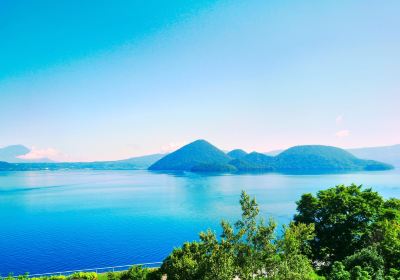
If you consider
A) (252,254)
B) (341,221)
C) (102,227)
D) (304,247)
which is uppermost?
(252,254)

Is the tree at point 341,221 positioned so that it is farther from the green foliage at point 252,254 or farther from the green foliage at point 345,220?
the green foliage at point 252,254

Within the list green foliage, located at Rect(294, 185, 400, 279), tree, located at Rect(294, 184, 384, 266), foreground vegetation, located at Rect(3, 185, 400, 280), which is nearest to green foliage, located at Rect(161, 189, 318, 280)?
foreground vegetation, located at Rect(3, 185, 400, 280)

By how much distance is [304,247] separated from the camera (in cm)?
2588

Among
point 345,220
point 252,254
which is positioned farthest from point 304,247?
point 252,254

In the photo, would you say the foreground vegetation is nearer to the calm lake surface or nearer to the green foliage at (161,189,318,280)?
the green foliage at (161,189,318,280)

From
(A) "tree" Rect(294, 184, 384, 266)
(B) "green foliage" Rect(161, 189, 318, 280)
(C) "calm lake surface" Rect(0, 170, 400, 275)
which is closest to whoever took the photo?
(B) "green foliage" Rect(161, 189, 318, 280)

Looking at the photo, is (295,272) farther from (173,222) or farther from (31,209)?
(31,209)

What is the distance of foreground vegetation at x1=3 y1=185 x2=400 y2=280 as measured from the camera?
15430mm

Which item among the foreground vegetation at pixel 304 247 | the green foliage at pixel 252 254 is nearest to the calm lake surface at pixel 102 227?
the foreground vegetation at pixel 304 247

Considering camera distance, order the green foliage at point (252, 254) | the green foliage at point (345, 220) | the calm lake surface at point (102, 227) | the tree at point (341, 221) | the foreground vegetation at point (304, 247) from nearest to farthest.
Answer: the green foliage at point (252, 254) < the foreground vegetation at point (304, 247) < the green foliage at point (345, 220) < the tree at point (341, 221) < the calm lake surface at point (102, 227)

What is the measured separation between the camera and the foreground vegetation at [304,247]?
50.6ft

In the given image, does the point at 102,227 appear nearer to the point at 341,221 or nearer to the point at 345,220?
the point at 341,221

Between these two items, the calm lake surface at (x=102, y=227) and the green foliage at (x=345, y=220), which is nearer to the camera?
the green foliage at (x=345, y=220)

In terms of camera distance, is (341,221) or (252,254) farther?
(341,221)
